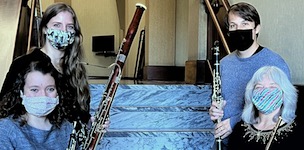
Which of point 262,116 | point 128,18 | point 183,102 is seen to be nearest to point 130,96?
point 183,102

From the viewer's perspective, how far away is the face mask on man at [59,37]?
7.04 ft

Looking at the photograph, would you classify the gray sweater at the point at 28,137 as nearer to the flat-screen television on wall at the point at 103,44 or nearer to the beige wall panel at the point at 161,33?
the beige wall panel at the point at 161,33

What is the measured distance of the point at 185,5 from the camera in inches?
234

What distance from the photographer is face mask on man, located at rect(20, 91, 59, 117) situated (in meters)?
1.62

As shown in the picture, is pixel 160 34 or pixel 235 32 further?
pixel 160 34

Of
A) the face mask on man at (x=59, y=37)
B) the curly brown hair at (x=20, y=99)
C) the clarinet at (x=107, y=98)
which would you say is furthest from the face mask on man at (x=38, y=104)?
the face mask on man at (x=59, y=37)

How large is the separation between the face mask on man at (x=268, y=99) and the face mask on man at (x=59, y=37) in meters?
0.92

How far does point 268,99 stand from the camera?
185cm

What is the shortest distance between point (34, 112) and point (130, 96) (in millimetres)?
1672

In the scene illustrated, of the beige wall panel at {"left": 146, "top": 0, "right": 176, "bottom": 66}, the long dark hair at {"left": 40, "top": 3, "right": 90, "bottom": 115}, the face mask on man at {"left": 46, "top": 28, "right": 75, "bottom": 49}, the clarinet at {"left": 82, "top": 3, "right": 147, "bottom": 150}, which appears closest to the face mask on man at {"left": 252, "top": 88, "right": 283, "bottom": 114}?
the clarinet at {"left": 82, "top": 3, "right": 147, "bottom": 150}

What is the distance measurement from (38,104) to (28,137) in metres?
0.12

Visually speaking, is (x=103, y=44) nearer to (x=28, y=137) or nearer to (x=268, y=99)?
(x=268, y=99)

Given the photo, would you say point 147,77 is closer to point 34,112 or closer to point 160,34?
point 160,34

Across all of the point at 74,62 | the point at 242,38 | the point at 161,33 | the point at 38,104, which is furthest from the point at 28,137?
the point at 161,33
